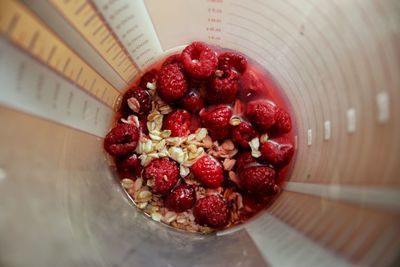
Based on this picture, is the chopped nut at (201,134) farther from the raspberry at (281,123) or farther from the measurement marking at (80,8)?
the measurement marking at (80,8)

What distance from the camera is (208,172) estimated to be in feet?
2.91

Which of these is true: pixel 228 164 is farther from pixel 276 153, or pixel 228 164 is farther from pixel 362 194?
pixel 362 194

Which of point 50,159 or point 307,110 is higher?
point 307,110

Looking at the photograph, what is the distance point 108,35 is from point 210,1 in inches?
9.2

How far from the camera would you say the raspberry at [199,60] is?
0.88 meters

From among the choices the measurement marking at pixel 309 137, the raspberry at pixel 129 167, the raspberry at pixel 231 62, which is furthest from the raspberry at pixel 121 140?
the measurement marking at pixel 309 137

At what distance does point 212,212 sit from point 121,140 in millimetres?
235

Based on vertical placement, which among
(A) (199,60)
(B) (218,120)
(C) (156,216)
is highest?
(A) (199,60)

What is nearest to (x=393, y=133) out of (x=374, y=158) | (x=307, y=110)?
(x=374, y=158)

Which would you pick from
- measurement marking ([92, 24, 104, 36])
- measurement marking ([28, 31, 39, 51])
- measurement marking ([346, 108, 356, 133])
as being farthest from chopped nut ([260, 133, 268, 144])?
measurement marking ([28, 31, 39, 51])

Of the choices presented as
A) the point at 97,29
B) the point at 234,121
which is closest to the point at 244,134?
the point at 234,121

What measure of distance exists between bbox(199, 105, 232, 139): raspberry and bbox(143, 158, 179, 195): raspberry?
0.11m

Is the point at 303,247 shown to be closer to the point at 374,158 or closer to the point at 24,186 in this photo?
the point at 374,158

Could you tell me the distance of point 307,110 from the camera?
0.89 meters
